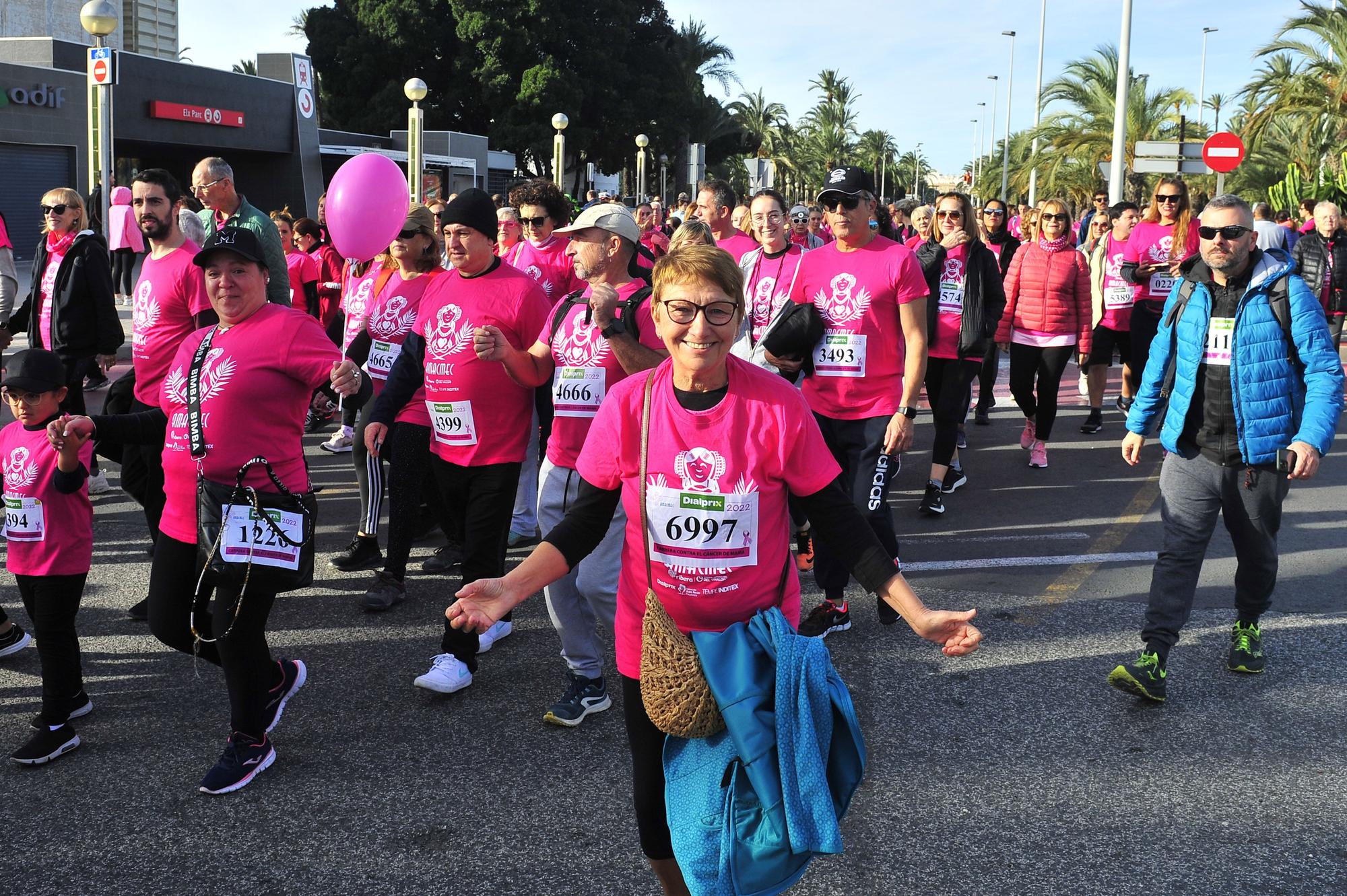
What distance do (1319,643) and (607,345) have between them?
3398mm

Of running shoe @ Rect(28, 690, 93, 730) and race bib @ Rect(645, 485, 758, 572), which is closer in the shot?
race bib @ Rect(645, 485, 758, 572)

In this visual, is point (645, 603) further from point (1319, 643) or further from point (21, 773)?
point (1319, 643)

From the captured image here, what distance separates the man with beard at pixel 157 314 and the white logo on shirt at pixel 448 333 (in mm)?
1304

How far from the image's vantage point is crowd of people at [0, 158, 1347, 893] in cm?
279

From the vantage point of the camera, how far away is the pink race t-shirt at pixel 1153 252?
983cm

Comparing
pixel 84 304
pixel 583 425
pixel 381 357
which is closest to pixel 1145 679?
pixel 583 425

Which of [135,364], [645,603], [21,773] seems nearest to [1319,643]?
[645,603]

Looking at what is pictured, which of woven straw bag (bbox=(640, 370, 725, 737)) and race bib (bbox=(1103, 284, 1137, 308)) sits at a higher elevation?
race bib (bbox=(1103, 284, 1137, 308))

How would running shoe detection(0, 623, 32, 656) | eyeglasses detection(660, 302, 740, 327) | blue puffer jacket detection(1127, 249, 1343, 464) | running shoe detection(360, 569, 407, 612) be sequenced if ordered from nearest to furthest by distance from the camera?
1. eyeglasses detection(660, 302, 740, 327)
2. blue puffer jacket detection(1127, 249, 1343, 464)
3. running shoe detection(0, 623, 32, 656)
4. running shoe detection(360, 569, 407, 612)

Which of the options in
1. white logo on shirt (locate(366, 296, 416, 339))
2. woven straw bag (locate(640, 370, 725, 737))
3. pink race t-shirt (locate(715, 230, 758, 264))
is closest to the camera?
woven straw bag (locate(640, 370, 725, 737))

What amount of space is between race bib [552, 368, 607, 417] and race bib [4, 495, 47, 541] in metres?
1.86

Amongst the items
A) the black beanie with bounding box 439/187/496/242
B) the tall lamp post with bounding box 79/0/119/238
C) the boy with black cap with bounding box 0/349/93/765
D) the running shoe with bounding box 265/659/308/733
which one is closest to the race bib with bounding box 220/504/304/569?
the running shoe with bounding box 265/659/308/733

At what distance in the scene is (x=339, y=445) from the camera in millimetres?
9547

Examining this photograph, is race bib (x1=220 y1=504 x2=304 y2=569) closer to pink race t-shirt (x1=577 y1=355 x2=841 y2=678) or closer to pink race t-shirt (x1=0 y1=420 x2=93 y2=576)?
pink race t-shirt (x1=0 y1=420 x2=93 y2=576)
